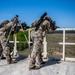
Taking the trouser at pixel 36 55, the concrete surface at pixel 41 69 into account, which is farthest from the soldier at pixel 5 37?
the trouser at pixel 36 55

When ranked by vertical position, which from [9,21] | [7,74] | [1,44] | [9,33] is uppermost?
[9,21]

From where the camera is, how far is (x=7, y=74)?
505cm

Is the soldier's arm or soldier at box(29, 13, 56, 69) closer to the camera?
soldier at box(29, 13, 56, 69)

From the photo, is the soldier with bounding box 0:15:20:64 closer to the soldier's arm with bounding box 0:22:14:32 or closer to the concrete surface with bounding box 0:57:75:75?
the soldier's arm with bounding box 0:22:14:32

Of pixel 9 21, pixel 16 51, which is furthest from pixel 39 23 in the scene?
pixel 16 51

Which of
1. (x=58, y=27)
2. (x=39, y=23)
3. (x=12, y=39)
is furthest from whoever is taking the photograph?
(x=12, y=39)

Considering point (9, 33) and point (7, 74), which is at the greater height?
point (9, 33)

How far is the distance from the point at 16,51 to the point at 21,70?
2.33 meters

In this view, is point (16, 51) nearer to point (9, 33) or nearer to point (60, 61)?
point (9, 33)

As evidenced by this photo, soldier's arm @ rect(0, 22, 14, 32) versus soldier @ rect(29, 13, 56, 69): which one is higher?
soldier's arm @ rect(0, 22, 14, 32)

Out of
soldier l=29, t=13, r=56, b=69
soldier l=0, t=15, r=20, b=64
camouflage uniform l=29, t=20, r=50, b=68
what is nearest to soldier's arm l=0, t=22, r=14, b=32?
soldier l=0, t=15, r=20, b=64

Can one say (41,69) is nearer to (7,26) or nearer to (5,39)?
(5,39)

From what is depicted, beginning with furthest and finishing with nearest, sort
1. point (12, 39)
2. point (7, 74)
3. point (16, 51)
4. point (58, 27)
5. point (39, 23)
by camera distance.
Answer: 1. point (12, 39)
2. point (16, 51)
3. point (58, 27)
4. point (39, 23)
5. point (7, 74)

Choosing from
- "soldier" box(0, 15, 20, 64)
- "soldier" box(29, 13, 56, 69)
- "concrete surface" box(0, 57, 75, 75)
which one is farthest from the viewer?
"soldier" box(0, 15, 20, 64)
